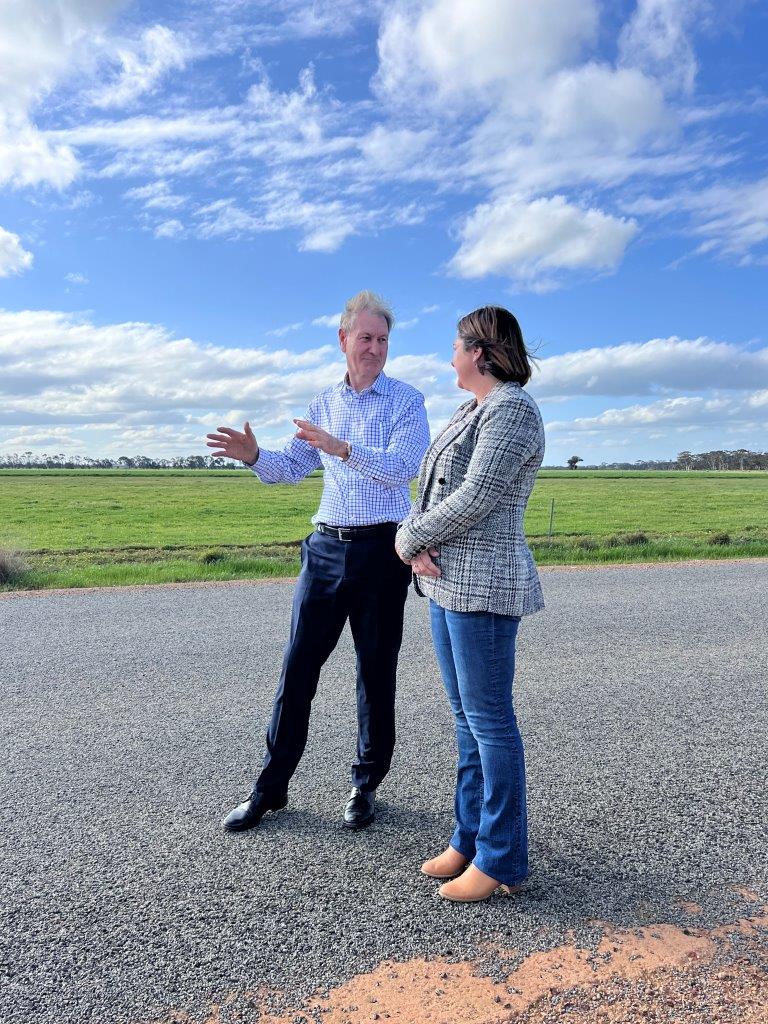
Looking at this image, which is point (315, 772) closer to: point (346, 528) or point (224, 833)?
point (224, 833)

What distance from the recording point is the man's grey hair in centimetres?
330

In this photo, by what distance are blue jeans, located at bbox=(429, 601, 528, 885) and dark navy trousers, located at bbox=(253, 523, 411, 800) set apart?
1.63 feet

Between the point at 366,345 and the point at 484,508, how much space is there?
3.61 feet

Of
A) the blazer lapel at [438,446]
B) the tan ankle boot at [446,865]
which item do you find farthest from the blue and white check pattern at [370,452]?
the tan ankle boot at [446,865]

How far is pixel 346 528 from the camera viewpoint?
332 cm

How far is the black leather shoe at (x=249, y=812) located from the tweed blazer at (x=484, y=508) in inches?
53.3

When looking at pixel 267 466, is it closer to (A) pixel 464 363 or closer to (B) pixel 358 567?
(B) pixel 358 567

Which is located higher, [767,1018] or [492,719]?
[492,719]

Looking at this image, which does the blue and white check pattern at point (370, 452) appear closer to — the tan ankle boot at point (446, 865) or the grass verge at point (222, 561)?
the tan ankle boot at point (446, 865)

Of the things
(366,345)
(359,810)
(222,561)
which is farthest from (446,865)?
(222,561)

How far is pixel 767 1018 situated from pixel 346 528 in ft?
7.33

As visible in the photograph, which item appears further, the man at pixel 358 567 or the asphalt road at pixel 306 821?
the man at pixel 358 567

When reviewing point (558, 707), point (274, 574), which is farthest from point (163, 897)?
point (274, 574)

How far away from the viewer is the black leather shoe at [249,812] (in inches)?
131
